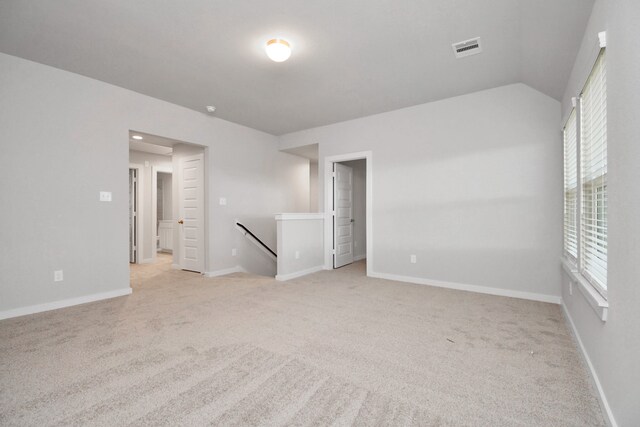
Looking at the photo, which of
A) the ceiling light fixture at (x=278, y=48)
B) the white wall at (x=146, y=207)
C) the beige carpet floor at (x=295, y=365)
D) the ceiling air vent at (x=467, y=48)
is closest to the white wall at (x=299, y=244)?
the beige carpet floor at (x=295, y=365)

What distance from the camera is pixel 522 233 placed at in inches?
141

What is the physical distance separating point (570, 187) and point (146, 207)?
25.2 ft

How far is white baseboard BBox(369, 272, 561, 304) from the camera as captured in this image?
11.3 feet

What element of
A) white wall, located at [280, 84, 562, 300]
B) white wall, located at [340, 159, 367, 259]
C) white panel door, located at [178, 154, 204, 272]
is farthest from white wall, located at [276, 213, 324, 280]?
white panel door, located at [178, 154, 204, 272]

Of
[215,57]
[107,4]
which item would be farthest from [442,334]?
[107,4]

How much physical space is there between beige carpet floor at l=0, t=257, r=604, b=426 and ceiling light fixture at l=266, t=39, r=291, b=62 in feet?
8.54

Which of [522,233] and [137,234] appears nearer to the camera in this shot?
[522,233]

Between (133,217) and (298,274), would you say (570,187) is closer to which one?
(298,274)

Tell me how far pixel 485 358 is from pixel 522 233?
2167 mm

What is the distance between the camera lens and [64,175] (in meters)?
3.36

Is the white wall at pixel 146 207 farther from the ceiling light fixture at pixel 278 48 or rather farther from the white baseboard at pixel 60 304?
the ceiling light fixture at pixel 278 48

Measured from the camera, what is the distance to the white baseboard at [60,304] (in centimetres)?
298

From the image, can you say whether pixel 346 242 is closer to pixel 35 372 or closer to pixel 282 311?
pixel 282 311

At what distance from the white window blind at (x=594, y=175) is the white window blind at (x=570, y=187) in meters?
0.50
